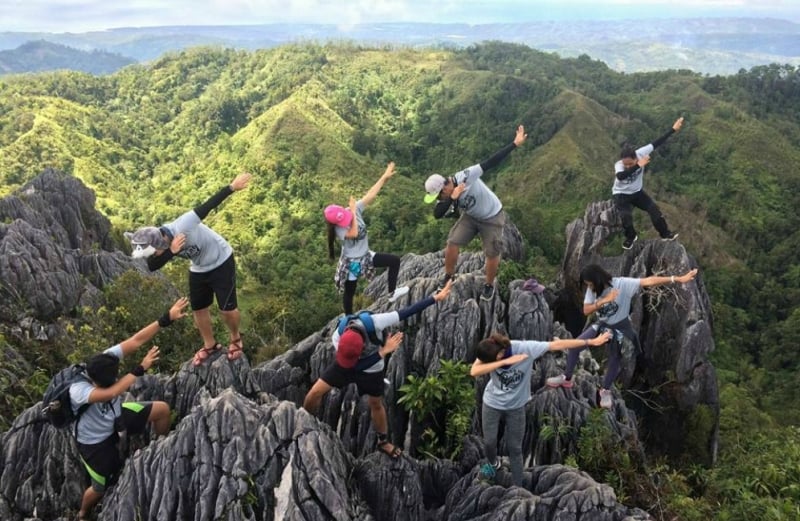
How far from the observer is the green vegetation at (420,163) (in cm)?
2766

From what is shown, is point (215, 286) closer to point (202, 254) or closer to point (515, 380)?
point (202, 254)

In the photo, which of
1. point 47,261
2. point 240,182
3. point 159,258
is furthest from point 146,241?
point 47,261

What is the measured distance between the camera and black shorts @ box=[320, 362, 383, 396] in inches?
330

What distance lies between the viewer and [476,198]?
33.5ft

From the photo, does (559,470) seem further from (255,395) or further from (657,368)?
(657,368)

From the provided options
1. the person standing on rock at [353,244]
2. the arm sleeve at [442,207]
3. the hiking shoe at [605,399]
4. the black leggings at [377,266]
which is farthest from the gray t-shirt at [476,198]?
the hiking shoe at [605,399]

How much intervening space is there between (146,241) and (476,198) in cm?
580

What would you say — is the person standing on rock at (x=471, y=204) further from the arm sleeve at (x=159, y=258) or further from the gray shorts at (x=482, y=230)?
the arm sleeve at (x=159, y=258)

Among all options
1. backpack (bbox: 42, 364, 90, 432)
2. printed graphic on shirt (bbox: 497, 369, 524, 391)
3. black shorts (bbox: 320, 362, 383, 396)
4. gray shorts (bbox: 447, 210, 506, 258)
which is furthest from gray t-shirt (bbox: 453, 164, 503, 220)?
backpack (bbox: 42, 364, 90, 432)

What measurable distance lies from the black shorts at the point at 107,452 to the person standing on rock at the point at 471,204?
19.5 feet

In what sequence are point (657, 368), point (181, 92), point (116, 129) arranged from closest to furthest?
point (657, 368), point (116, 129), point (181, 92)

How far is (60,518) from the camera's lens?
8.60 meters

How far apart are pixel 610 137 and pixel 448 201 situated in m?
91.9

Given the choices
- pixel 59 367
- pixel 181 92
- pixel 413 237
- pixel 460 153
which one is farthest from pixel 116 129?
pixel 59 367
